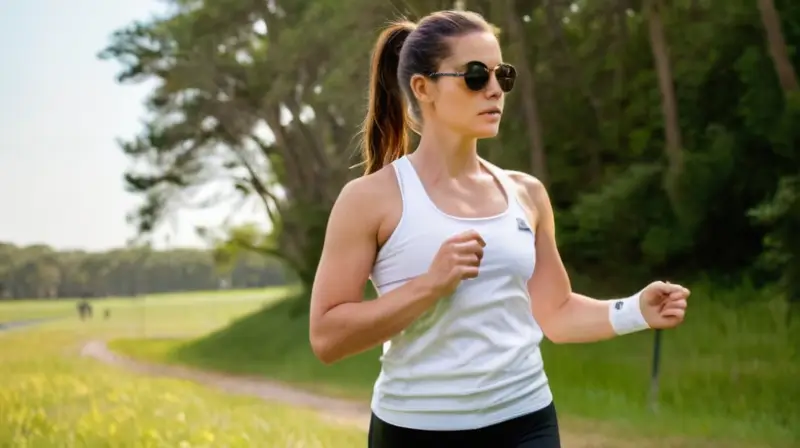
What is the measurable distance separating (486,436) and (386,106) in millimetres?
581

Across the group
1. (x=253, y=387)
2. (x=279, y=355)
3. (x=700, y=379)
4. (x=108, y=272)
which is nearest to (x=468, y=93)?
(x=700, y=379)

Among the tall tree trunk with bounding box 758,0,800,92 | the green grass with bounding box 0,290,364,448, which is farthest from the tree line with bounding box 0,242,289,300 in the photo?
the tall tree trunk with bounding box 758,0,800,92

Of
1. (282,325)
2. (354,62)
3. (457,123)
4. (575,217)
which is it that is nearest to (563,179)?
(575,217)

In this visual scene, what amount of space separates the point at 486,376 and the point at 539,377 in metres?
0.12

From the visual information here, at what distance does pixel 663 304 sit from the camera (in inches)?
65.4

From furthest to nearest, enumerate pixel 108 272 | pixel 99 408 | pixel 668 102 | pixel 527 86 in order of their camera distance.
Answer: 1. pixel 527 86
2. pixel 668 102
3. pixel 108 272
4. pixel 99 408

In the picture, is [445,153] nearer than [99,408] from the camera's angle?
Yes

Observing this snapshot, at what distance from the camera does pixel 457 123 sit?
155 cm

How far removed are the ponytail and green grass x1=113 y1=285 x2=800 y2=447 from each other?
4336mm

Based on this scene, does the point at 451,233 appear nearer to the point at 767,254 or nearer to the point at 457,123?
the point at 457,123

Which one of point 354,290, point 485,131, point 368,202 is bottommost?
point 354,290

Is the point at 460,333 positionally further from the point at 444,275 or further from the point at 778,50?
the point at 778,50

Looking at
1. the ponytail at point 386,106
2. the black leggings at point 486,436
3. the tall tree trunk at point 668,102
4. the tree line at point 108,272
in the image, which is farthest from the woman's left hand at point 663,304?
the tall tree trunk at point 668,102

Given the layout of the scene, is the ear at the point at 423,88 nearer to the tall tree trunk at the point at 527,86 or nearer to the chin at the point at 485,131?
the chin at the point at 485,131
